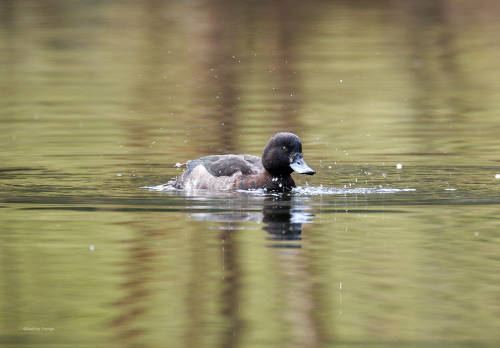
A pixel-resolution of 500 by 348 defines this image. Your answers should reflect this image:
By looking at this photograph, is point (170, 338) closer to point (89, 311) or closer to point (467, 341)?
point (89, 311)

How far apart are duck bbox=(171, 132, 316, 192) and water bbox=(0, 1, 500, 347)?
0.85ft

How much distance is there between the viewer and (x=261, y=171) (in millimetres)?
12930

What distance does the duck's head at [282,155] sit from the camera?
12.8 meters

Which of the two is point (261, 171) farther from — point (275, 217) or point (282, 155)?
point (275, 217)

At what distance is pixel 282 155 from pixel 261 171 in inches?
12.1

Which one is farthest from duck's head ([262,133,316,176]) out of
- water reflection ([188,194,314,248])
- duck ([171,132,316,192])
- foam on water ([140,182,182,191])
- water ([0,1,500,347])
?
foam on water ([140,182,182,191])

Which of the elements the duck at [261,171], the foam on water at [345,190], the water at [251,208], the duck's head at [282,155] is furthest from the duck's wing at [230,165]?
the foam on water at [345,190]

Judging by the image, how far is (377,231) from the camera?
33.9ft

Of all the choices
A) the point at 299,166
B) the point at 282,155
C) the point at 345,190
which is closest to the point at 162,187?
the point at 282,155

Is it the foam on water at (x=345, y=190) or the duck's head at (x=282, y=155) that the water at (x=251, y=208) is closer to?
the foam on water at (x=345, y=190)

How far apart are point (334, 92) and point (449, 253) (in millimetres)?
13802

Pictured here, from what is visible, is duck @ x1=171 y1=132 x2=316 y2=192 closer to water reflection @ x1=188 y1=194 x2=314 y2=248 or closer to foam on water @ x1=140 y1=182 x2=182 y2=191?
foam on water @ x1=140 y1=182 x2=182 y2=191

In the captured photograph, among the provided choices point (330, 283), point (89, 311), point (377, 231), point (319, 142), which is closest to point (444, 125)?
point (319, 142)

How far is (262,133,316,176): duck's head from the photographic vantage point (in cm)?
1277
